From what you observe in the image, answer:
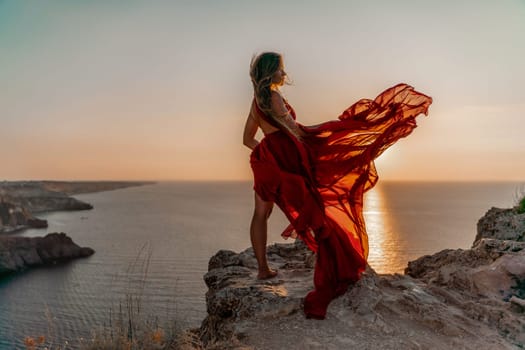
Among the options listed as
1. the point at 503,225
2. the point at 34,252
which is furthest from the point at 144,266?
the point at 503,225

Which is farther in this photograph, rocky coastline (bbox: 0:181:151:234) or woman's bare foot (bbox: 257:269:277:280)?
rocky coastline (bbox: 0:181:151:234)

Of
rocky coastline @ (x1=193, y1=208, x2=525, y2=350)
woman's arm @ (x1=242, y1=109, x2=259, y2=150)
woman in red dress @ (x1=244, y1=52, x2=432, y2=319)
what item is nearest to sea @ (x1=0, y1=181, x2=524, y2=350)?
rocky coastline @ (x1=193, y1=208, x2=525, y2=350)

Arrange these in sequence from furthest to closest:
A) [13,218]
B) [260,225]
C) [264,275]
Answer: [13,218], [264,275], [260,225]

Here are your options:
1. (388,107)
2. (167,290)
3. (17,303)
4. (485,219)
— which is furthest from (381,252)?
(388,107)

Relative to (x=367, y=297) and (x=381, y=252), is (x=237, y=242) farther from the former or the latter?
(x=367, y=297)

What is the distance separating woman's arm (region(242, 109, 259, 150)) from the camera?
4082 millimetres

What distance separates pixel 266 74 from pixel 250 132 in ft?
2.15

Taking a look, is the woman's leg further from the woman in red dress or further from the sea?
the sea

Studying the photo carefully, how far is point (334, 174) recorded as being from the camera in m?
4.05

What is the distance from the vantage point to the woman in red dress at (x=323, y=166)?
12.4 feet

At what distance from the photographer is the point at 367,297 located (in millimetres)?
3695

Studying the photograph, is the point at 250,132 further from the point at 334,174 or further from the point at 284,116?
the point at 334,174

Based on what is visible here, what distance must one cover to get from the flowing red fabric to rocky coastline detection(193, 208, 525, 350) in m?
0.25

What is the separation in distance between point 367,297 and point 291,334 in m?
0.79
